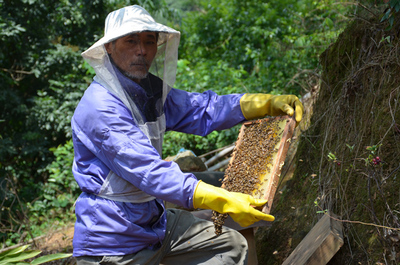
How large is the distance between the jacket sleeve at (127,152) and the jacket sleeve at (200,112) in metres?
0.68

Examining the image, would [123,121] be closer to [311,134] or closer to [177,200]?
[177,200]

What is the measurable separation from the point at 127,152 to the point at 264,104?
1.32 meters

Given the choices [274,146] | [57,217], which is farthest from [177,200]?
[57,217]

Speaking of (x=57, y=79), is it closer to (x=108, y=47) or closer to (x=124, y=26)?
(x=108, y=47)

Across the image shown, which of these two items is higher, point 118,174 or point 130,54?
point 130,54

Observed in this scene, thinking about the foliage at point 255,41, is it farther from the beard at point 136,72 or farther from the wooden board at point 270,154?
the beard at point 136,72

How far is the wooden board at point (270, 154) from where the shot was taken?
2.68 m

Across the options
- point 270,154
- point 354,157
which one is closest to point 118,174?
point 270,154

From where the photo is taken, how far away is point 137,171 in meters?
2.41

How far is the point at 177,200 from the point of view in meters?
2.40

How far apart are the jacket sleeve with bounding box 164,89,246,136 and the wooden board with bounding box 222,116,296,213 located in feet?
0.65

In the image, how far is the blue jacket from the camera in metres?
2.41

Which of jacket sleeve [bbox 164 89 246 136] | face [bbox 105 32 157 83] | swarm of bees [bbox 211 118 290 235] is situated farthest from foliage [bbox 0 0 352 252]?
face [bbox 105 32 157 83]

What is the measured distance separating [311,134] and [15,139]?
7562 mm
